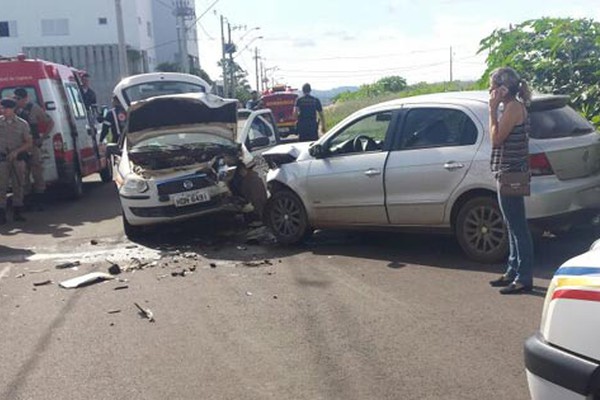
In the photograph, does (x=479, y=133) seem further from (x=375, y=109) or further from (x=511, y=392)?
(x=511, y=392)

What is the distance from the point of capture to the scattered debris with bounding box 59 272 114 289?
7.65 m

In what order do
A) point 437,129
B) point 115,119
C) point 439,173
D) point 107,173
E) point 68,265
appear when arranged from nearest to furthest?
1. point 439,173
2. point 437,129
3. point 68,265
4. point 115,119
5. point 107,173

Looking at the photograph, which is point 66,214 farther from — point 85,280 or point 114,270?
point 85,280

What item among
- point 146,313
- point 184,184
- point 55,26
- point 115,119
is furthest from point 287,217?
point 55,26

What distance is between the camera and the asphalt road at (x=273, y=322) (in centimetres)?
476

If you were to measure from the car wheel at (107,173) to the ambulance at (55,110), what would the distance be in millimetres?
2846

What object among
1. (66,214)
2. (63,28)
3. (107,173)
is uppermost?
(63,28)

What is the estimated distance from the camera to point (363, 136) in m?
8.47

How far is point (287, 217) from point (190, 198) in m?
1.39

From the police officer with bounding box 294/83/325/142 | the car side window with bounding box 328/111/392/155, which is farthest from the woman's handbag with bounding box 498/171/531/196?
the police officer with bounding box 294/83/325/142

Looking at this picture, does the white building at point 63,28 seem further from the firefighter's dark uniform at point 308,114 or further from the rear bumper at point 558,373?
the rear bumper at point 558,373

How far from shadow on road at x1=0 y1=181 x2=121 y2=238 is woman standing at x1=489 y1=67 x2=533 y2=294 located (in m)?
6.51

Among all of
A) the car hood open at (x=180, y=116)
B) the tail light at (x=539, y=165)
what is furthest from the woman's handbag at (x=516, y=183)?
the car hood open at (x=180, y=116)

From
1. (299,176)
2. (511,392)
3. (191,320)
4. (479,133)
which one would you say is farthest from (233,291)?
(511,392)
